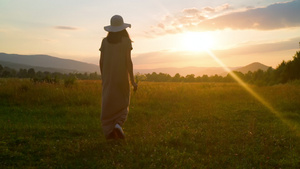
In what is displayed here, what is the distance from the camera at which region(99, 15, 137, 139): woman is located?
5.66m

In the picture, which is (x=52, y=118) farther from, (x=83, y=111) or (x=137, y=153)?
(x=137, y=153)

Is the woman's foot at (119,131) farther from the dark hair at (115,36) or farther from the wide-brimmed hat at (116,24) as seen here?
the wide-brimmed hat at (116,24)

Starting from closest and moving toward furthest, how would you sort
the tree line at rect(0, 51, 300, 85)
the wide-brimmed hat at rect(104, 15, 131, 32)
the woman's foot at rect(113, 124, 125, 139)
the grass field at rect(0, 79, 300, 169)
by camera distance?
1. the grass field at rect(0, 79, 300, 169)
2. the woman's foot at rect(113, 124, 125, 139)
3. the wide-brimmed hat at rect(104, 15, 131, 32)
4. the tree line at rect(0, 51, 300, 85)

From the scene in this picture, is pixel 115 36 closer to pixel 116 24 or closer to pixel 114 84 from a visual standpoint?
pixel 116 24

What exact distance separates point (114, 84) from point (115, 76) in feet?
0.66

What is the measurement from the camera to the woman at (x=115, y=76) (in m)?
5.66

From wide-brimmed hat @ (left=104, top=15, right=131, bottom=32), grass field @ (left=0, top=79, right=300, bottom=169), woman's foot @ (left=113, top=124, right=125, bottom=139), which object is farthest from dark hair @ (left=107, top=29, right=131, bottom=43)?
grass field @ (left=0, top=79, right=300, bottom=169)

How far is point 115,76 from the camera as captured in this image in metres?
5.72

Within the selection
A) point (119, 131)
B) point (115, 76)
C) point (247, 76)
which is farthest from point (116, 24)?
point (247, 76)

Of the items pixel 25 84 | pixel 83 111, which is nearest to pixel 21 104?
pixel 25 84

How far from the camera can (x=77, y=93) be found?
1234 centimetres

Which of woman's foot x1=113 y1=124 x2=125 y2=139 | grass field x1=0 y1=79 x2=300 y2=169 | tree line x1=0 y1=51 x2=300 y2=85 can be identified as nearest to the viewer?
grass field x1=0 y1=79 x2=300 y2=169

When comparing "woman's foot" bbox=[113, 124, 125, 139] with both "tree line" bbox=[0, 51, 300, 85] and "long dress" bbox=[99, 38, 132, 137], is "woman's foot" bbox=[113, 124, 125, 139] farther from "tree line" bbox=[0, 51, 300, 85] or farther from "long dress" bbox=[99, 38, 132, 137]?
"tree line" bbox=[0, 51, 300, 85]

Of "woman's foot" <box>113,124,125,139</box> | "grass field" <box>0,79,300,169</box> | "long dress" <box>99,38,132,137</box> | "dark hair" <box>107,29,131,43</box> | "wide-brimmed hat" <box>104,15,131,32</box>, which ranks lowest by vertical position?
"grass field" <box>0,79,300,169</box>
